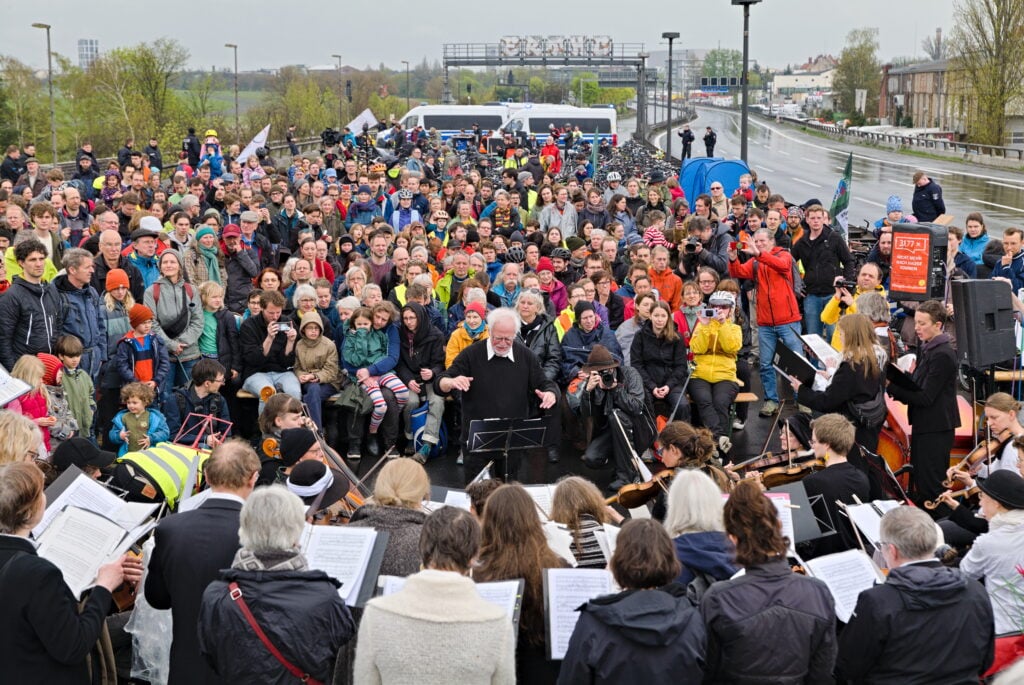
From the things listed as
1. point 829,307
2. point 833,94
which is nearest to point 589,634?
point 829,307

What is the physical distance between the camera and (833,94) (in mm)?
130000

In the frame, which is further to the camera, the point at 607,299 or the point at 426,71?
the point at 426,71

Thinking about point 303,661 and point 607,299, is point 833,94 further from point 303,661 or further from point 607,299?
point 303,661

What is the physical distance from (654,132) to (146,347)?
61.7m

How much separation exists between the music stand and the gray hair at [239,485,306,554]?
13.0 feet

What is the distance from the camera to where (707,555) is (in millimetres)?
5285

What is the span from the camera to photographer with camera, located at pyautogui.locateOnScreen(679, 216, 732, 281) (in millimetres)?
13109

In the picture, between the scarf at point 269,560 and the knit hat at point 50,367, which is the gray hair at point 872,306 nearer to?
the scarf at point 269,560

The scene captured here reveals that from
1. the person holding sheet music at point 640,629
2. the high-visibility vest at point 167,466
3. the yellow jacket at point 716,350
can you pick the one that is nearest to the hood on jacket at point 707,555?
the person holding sheet music at point 640,629

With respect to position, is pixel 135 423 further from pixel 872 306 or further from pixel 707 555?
pixel 872 306

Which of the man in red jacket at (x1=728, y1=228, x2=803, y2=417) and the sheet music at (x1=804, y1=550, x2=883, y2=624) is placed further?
the man in red jacket at (x1=728, y1=228, x2=803, y2=417)

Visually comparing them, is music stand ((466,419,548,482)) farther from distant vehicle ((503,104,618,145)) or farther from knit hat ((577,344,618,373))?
distant vehicle ((503,104,618,145))

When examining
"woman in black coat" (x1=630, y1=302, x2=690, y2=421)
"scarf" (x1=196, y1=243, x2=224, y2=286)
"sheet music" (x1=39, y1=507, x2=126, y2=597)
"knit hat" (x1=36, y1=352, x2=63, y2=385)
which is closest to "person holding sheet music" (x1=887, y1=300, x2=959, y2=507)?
"woman in black coat" (x1=630, y1=302, x2=690, y2=421)

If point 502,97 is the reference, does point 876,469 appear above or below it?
below
